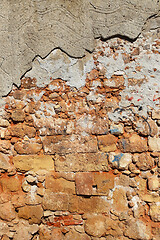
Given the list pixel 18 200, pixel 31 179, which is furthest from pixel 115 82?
pixel 18 200

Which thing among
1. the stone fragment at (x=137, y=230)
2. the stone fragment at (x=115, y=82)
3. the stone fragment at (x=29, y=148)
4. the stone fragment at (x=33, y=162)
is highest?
the stone fragment at (x=115, y=82)

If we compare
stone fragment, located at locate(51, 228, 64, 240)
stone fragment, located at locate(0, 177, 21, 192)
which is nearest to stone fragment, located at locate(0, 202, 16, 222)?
stone fragment, located at locate(0, 177, 21, 192)

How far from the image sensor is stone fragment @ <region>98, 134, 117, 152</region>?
2.37 m

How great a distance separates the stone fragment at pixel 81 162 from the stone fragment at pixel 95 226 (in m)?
0.47

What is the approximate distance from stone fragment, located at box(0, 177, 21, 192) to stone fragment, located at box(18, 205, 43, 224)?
0.21 m

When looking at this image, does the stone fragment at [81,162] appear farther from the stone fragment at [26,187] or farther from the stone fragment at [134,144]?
the stone fragment at [26,187]

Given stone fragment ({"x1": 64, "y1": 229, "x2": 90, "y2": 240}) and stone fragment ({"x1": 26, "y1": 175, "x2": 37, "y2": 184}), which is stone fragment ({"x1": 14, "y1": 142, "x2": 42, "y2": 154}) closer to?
stone fragment ({"x1": 26, "y1": 175, "x2": 37, "y2": 184})

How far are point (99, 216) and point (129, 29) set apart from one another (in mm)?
1829

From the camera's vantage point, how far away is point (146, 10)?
7.55 feet

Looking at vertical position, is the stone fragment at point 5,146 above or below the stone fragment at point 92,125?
below

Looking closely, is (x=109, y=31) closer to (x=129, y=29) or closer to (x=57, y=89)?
(x=129, y=29)

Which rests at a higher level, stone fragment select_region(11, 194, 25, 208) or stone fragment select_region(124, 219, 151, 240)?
stone fragment select_region(11, 194, 25, 208)

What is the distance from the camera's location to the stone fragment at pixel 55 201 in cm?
239

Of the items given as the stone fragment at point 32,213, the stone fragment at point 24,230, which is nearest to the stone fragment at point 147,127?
the stone fragment at point 32,213
